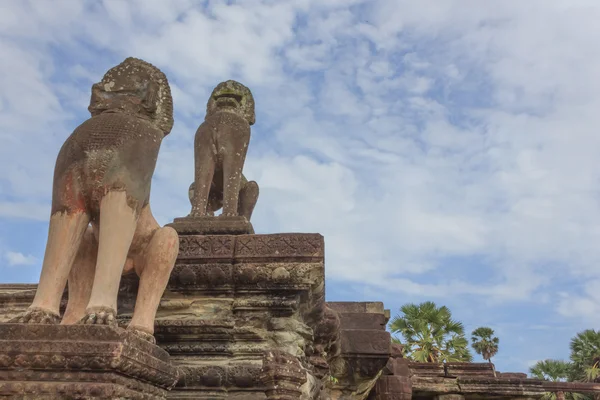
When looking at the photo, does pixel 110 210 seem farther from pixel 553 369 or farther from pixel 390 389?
pixel 553 369

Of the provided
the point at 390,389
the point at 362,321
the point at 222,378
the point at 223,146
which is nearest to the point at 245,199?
the point at 223,146

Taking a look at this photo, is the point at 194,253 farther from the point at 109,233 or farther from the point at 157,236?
the point at 109,233

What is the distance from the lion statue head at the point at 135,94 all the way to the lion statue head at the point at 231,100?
2370mm

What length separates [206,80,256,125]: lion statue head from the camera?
5.62m

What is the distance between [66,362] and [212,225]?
2407mm

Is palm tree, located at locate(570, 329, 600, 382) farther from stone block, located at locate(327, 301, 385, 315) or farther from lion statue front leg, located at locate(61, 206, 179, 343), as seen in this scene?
lion statue front leg, located at locate(61, 206, 179, 343)

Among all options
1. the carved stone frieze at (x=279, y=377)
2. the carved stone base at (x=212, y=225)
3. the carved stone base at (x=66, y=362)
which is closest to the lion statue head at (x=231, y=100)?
the carved stone base at (x=212, y=225)

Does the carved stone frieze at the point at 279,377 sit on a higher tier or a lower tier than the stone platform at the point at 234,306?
lower

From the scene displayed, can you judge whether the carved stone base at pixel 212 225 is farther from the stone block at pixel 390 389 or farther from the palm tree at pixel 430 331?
the palm tree at pixel 430 331

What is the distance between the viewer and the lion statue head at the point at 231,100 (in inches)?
221

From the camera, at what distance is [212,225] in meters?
4.58

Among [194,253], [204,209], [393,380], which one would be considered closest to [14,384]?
Answer: [194,253]

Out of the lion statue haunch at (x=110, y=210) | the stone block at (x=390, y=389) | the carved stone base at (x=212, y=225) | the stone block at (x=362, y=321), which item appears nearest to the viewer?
the lion statue haunch at (x=110, y=210)

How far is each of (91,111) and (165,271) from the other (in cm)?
102
